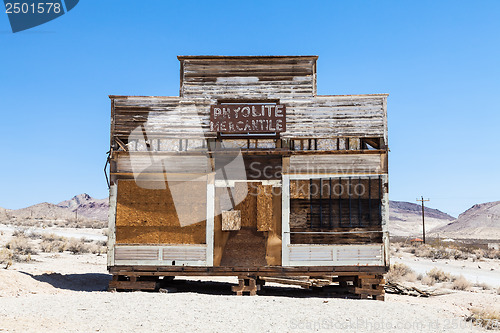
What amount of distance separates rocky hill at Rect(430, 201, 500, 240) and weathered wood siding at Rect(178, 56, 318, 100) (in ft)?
366

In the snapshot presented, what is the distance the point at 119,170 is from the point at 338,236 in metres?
7.24

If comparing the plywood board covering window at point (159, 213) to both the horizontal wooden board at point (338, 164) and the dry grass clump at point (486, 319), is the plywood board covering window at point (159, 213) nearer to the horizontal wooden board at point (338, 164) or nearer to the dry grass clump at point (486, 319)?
the horizontal wooden board at point (338, 164)

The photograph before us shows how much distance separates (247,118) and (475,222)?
139 metres

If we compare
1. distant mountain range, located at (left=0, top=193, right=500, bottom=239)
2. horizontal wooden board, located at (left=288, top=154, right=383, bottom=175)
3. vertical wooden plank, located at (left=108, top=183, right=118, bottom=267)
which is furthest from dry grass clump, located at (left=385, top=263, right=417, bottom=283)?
distant mountain range, located at (left=0, top=193, right=500, bottom=239)

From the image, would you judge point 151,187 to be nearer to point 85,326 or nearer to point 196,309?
point 196,309

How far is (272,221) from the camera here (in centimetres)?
1465

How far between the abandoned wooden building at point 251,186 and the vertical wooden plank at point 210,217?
3 cm

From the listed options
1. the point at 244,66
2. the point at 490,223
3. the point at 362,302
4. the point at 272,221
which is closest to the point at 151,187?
the point at 272,221

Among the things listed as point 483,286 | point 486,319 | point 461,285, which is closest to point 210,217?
point 486,319

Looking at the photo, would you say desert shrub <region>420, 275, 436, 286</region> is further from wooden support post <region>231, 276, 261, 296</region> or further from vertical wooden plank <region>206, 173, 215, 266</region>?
vertical wooden plank <region>206, 173, 215, 266</region>

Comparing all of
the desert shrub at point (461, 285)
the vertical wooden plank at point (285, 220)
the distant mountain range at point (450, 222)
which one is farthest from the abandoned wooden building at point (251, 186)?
the distant mountain range at point (450, 222)

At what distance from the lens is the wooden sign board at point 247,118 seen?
14.8 m

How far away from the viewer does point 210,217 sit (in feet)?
48.1

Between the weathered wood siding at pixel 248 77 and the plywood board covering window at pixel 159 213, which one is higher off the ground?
the weathered wood siding at pixel 248 77
